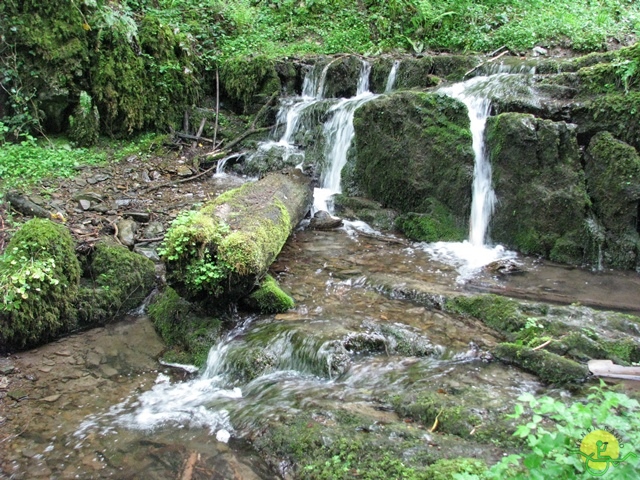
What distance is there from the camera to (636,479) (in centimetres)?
175

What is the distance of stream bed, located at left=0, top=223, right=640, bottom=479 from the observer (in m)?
3.50

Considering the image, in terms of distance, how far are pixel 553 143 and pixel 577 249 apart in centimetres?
168

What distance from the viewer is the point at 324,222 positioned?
8.11m

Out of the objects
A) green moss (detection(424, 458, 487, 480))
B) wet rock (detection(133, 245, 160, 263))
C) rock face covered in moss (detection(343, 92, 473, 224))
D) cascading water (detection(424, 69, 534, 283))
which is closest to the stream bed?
green moss (detection(424, 458, 487, 480))

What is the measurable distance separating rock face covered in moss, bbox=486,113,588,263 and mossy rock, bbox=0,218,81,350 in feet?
20.9

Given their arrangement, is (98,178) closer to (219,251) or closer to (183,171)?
(183,171)

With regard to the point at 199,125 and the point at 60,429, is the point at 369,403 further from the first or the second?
the point at 199,125

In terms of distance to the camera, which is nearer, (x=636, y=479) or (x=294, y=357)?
(x=636, y=479)

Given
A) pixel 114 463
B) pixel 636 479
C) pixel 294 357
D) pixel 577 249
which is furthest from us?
pixel 577 249

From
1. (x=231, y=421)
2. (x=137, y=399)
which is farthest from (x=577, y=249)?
(x=137, y=399)

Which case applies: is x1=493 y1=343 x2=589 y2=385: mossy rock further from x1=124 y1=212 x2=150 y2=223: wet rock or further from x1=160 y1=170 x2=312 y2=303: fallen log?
x1=124 y1=212 x2=150 y2=223: wet rock

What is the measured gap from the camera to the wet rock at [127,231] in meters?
6.71

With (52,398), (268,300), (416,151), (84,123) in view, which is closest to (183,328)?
(268,300)

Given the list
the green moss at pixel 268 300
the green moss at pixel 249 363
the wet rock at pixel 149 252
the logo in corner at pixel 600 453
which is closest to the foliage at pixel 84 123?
the wet rock at pixel 149 252
